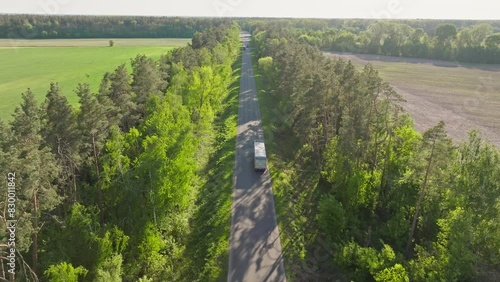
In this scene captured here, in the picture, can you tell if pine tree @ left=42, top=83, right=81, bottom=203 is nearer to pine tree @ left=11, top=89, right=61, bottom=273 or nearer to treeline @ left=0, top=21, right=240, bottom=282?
treeline @ left=0, top=21, right=240, bottom=282

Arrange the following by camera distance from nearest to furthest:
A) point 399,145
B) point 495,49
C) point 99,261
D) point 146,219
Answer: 1. point 99,261
2. point 146,219
3. point 399,145
4. point 495,49

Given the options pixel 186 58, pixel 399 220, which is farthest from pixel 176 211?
pixel 186 58

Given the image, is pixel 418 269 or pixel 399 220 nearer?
pixel 418 269

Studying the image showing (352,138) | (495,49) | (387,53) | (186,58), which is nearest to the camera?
(352,138)

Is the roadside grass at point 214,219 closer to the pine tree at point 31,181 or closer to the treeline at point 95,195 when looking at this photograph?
the treeline at point 95,195

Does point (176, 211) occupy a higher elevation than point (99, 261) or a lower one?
lower

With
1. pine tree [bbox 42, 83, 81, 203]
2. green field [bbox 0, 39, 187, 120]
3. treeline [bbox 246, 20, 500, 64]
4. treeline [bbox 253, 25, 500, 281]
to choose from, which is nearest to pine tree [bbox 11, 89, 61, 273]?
pine tree [bbox 42, 83, 81, 203]

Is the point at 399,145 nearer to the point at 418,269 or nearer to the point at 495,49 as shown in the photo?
the point at 418,269

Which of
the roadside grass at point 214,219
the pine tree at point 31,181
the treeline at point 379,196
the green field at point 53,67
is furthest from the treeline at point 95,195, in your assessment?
the green field at point 53,67
